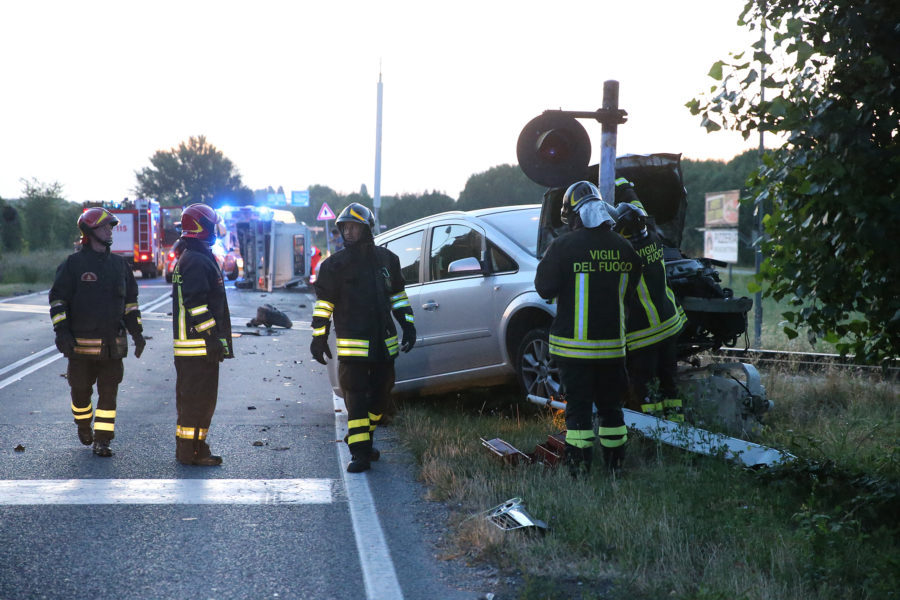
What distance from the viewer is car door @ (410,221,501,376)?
7.86 meters

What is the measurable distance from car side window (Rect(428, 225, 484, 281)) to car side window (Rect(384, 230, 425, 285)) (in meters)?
0.18

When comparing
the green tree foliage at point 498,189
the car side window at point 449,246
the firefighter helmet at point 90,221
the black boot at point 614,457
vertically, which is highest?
the green tree foliage at point 498,189

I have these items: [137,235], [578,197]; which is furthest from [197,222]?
[137,235]

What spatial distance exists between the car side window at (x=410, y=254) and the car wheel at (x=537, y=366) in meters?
1.60

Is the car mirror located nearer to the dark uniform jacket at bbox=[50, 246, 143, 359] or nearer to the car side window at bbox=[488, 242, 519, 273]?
the car side window at bbox=[488, 242, 519, 273]

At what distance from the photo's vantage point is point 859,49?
4254 millimetres

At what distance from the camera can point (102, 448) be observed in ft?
22.5

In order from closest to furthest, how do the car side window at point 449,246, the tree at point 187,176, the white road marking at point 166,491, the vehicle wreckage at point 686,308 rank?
the white road marking at point 166,491 → the vehicle wreckage at point 686,308 → the car side window at point 449,246 → the tree at point 187,176

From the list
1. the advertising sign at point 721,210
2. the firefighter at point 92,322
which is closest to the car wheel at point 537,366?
the firefighter at point 92,322

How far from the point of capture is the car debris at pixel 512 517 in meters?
4.74

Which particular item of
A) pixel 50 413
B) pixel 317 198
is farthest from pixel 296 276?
pixel 317 198

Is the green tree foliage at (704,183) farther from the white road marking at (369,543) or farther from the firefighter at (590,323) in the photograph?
the white road marking at (369,543)

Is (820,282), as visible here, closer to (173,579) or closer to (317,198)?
(173,579)

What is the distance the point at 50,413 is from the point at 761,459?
644 centimetres
